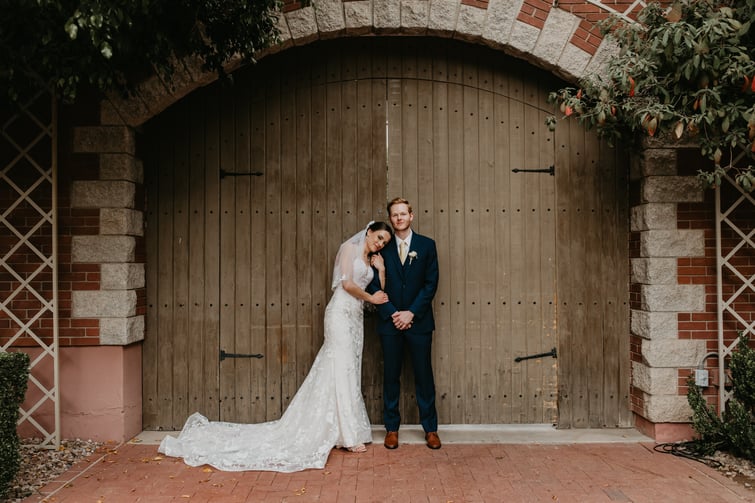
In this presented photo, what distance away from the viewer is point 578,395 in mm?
5434

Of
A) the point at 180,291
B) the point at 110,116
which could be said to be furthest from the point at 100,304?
the point at 110,116

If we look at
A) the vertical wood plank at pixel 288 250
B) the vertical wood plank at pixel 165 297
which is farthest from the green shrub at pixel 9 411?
the vertical wood plank at pixel 288 250

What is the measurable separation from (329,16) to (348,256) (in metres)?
2.07

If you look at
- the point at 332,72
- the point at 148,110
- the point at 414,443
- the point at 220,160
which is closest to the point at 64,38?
the point at 148,110

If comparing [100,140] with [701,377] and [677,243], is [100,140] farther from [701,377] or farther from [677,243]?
[701,377]

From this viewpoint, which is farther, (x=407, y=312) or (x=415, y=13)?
(x=415, y=13)

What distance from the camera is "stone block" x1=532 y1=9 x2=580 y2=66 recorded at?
501 cm

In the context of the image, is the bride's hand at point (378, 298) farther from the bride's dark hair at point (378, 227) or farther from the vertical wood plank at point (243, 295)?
the vertical wood plank at point (243, 295)

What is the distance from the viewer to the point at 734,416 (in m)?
4.50

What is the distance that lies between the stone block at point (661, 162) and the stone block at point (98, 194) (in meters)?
4.54

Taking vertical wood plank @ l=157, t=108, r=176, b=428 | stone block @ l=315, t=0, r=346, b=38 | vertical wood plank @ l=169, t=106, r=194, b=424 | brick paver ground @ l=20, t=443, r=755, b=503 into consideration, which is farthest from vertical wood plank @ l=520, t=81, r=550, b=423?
vertical wood plank @ l=157, t=108, r=176, b=428

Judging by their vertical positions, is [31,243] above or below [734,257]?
above

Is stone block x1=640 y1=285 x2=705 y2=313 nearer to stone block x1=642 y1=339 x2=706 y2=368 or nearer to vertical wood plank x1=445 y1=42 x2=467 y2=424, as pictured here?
stone block x1=642 y1=339 x2=706 y2=368

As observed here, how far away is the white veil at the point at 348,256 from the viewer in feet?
16.3
